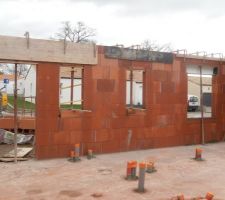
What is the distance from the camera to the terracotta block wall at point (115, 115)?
485 inches

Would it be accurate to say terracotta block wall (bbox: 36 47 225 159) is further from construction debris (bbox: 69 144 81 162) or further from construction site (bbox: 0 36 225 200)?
construction debris (bbox: 69 144 81 162)

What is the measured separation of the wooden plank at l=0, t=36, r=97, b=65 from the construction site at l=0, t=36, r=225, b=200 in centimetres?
3

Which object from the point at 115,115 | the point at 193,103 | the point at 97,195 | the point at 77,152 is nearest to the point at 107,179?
the point at 97,195

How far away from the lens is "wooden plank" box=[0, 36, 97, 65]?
37.7ft

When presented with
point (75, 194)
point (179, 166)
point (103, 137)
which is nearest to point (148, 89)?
point (103, 137)

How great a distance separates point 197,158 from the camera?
12.7m

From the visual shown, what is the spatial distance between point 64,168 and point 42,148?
62.0 inches

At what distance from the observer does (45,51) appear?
12.1 meters

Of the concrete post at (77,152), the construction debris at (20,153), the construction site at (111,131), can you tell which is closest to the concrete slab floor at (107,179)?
the construction site at (111,131)

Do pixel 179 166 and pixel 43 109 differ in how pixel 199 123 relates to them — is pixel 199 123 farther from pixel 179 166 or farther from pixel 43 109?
pixel 43 109

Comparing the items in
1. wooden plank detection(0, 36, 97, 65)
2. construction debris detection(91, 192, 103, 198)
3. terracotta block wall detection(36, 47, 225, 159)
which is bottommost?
construction debris detection(91, 192, 103, 198)

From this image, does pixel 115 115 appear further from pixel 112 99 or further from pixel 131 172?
pixel 131 172

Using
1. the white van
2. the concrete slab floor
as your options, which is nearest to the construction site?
the concrete slab floor

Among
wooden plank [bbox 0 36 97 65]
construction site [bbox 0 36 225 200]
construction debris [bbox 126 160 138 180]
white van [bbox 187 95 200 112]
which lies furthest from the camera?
white van [bbox 187 95 200 112]
